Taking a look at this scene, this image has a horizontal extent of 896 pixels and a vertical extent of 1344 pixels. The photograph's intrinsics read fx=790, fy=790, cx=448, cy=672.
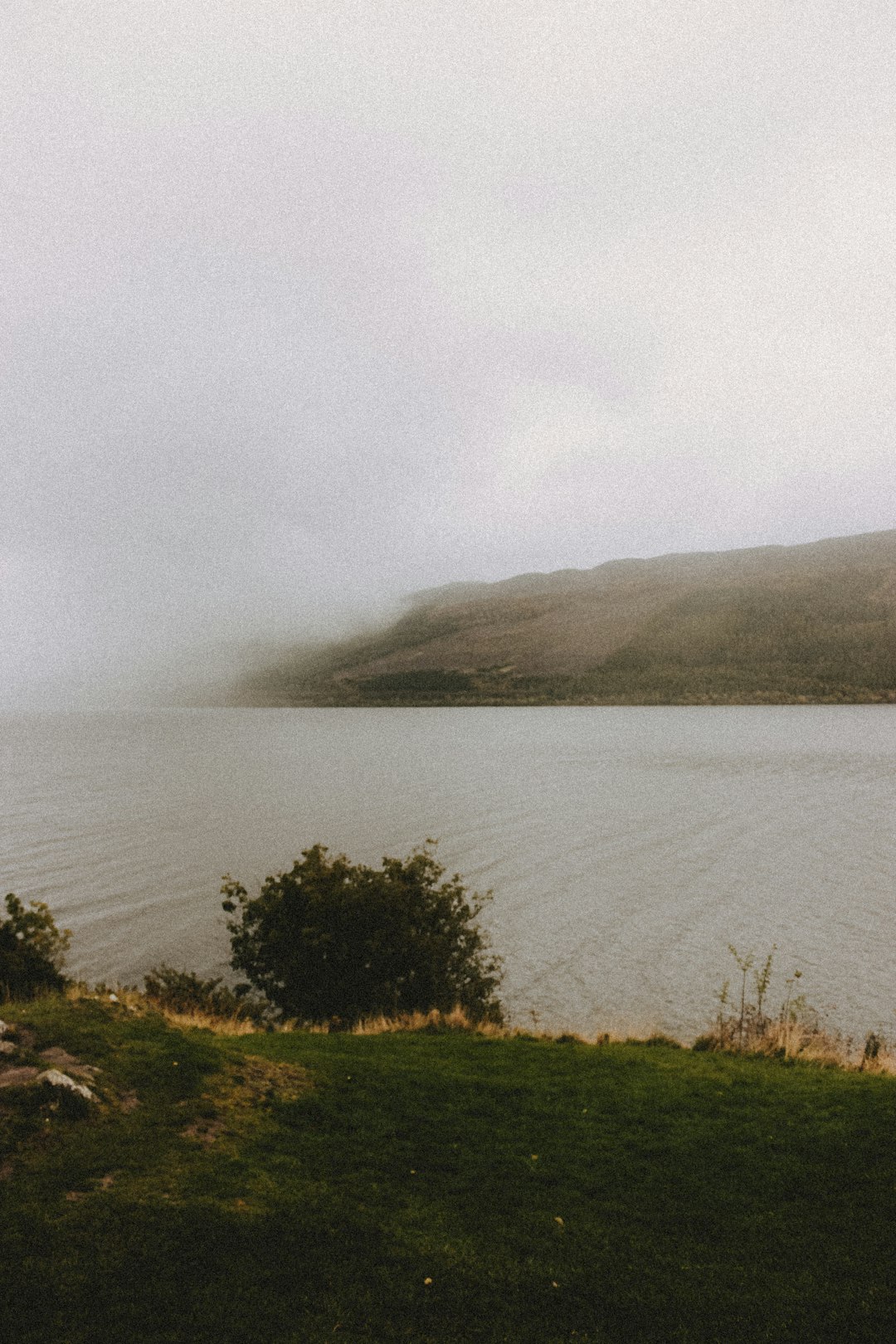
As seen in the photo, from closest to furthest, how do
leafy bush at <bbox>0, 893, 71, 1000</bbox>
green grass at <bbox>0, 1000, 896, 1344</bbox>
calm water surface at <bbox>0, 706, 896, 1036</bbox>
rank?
green grass at <bbox>0, 1000, 896, 1344</bbox> < leafy bush at <bbox>0, 893, 71, 1000</bbox> < calm water surface at <bbox>0, 706, 896, 1036</bbox>

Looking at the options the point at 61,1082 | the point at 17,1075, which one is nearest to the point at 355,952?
the point at 17,1075

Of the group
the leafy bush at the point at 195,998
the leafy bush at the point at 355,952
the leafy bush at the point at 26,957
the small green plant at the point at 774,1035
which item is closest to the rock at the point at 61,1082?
the leafy bush at the point at 26,957

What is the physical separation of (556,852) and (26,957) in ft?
88.7

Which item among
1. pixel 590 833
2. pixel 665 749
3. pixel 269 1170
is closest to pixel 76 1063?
pixel 269 1170

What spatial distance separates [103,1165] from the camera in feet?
24.5

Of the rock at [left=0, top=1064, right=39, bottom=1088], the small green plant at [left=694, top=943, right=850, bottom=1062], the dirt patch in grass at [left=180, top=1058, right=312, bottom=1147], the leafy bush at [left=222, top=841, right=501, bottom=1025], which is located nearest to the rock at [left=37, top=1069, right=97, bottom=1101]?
the rock at [left=0, top=1064, right=39, bottom=1088]

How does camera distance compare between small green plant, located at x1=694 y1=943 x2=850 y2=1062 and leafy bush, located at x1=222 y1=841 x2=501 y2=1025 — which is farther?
leafy bush, located at x1=222 y1=841 x2=501 y2=1025

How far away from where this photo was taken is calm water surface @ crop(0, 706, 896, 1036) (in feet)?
75.8

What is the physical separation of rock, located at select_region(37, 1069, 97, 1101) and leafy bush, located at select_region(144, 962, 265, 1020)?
8.14 metres

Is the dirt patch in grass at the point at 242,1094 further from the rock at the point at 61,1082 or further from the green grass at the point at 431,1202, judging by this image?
the rock at the point at 61,1082

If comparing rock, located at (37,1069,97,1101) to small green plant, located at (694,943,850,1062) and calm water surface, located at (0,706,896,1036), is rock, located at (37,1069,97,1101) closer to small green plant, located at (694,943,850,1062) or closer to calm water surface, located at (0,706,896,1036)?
small green plant, located at (694,943,850,1062)

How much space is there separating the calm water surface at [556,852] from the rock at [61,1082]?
1132 cm

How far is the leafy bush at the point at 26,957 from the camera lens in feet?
51.7

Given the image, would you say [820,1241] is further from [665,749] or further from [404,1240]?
[665,749]
